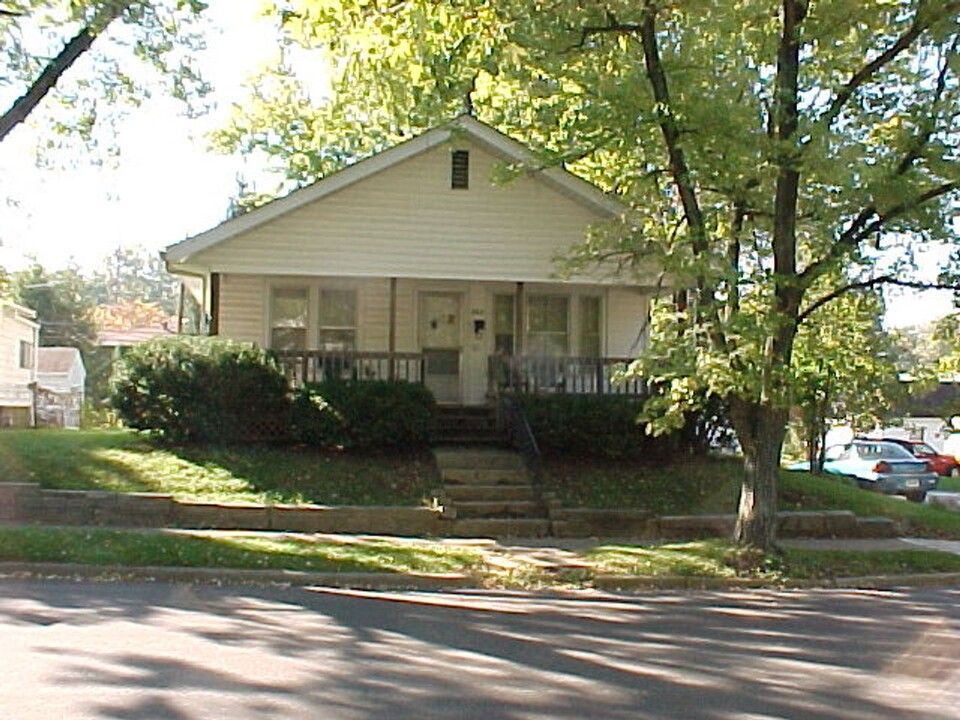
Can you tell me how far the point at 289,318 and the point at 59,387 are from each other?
32149mm

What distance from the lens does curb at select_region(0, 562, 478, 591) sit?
39.5 ft

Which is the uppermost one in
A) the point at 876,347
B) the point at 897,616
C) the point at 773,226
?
the point at 773,226

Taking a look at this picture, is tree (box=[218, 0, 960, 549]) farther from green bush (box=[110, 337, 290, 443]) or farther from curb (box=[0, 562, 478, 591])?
green bush (box=[110, 337, 290, 443])

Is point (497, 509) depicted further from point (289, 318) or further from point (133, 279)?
point (133, 279)

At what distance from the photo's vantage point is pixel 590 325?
2248cm

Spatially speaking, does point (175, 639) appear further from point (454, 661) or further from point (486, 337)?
point (486, 337)

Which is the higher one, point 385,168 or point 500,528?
point 385,168

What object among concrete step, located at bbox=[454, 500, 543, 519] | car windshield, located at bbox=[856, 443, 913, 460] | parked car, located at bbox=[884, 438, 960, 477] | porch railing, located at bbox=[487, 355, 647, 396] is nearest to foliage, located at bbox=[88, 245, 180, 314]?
parked car, located at bbox=[884, 438, 960, 477]

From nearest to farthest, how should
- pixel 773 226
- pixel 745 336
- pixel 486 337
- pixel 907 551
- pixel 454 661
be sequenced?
pixel 454 661 < pixel 745 336 < pixel 773 226 < pixel 907 551 < pixel 486 337

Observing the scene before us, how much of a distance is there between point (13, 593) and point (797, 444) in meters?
29.4

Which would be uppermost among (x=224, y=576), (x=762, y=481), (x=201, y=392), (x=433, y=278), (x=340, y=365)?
(x=433, y=278)

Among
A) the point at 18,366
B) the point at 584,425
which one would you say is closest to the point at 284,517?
the point at 584,425

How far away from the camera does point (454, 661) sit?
8.07m

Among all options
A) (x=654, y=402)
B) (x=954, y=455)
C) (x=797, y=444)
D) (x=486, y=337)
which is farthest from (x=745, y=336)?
(x=954, y=455)
